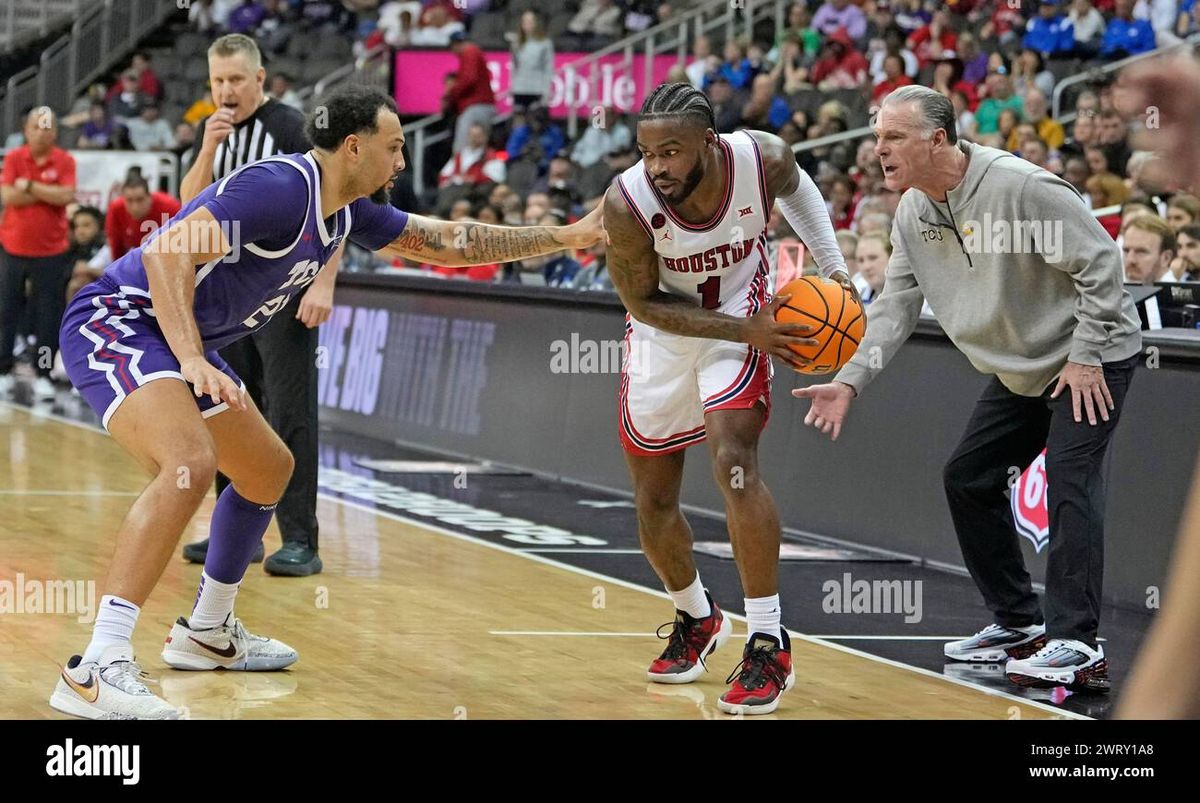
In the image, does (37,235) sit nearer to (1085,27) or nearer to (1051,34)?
(1051,34)

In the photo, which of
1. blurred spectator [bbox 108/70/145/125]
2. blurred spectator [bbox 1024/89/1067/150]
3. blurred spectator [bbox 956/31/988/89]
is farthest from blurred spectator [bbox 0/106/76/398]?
blurred spectator [bbox 108/70/145/125]

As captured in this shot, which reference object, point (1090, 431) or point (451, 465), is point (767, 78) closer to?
point (451, 465)

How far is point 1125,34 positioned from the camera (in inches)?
593

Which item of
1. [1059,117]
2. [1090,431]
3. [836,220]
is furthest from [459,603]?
[1059,117]

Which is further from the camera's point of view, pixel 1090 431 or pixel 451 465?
pixel 451 465

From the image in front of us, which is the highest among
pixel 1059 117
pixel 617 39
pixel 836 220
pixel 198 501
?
pixel 617 39

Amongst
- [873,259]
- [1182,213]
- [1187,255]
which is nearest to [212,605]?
[873,259]

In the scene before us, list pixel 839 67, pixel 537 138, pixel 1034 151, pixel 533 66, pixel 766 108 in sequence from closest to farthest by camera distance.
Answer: pixel 1034 151
pixel 766 108
pixel 839 67
pixel 537 138
pixel 533 66

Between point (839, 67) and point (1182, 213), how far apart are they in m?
7.42

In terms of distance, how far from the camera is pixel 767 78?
16422mm

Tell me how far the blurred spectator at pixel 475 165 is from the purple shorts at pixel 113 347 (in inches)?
495

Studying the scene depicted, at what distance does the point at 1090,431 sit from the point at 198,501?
9.95 ft

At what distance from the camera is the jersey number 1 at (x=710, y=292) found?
224 inches
